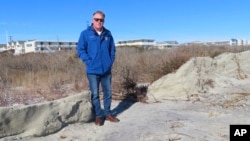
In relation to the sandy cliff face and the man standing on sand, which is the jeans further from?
the sandy cliff face

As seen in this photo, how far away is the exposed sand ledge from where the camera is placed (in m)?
5.50

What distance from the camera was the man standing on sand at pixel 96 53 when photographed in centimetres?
621

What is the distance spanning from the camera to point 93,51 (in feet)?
20.5

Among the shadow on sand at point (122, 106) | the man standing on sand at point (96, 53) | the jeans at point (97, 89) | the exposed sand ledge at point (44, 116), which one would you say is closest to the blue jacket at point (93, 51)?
the man standing on sand at point (96, 53)

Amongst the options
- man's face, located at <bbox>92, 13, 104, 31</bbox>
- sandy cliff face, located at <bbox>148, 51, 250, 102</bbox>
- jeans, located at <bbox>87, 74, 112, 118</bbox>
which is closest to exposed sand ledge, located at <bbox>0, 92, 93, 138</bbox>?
jeans, located at <bbox>87, 74, 112, 118</bbox>

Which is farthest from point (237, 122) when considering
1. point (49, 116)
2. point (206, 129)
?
point (49, 116)

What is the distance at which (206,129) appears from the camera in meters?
6.12

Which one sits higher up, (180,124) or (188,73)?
(188,73)

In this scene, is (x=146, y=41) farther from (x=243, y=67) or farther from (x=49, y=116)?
(x=49, y=116)

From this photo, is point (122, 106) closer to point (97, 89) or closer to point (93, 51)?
point (97, 89)

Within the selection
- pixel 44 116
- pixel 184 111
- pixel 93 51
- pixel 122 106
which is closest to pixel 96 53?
pixel 93 51

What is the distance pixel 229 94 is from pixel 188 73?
1317mm

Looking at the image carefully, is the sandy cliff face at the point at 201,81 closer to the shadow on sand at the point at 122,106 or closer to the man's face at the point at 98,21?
the shadow on sand at the point at 122,106

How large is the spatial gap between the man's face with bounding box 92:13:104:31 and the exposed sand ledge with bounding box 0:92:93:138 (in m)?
1.27
